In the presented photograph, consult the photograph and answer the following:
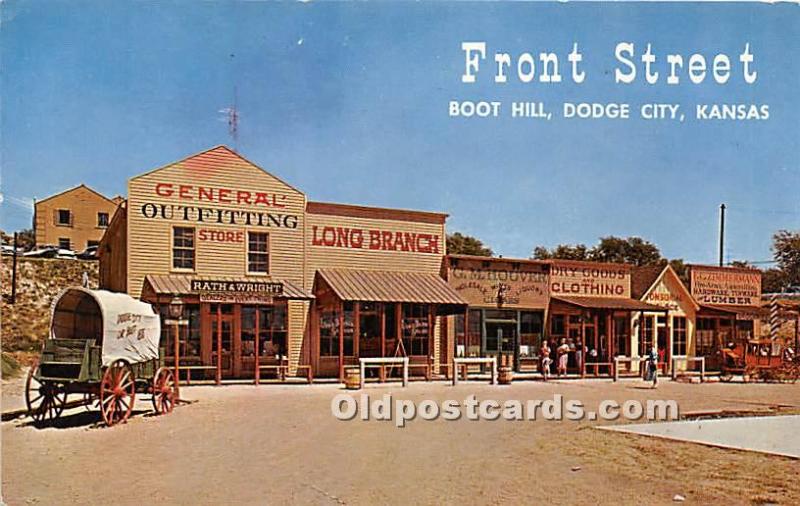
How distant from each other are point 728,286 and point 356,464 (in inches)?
921

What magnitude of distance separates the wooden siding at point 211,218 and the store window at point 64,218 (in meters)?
7.84

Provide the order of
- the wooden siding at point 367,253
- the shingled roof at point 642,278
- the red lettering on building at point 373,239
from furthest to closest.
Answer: the shingled roof at point 642,278
the red lettering on building at point 373,239
the wooden siding at point 367,253

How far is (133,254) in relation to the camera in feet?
70.6

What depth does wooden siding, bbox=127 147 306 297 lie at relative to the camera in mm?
21609

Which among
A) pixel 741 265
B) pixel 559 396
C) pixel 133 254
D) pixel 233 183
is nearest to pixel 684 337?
pixel 741 265

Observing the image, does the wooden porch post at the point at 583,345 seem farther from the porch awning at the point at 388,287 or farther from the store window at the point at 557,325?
the porch awning at the point at 388,287

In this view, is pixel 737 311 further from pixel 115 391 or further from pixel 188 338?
pixel 115 391

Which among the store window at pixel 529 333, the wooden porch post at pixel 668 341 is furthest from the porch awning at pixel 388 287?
the wooden porch post at pixel 668 341

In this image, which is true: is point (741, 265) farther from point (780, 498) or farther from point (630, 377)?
point (780, 498)

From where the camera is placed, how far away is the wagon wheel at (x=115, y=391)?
13.1 metres

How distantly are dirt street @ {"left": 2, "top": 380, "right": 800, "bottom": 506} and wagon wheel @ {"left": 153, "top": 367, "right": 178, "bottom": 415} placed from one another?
253 millimetres

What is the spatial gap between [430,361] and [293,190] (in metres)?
5.54

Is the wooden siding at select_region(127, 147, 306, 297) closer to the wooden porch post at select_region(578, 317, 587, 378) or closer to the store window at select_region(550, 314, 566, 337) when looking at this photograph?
the wooden porch post at select_region(578, 317, 587, 378)

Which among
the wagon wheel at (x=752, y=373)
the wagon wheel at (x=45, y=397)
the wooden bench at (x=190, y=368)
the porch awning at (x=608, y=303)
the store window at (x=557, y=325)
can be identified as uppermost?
the porch awning at (x=608, y=303)
